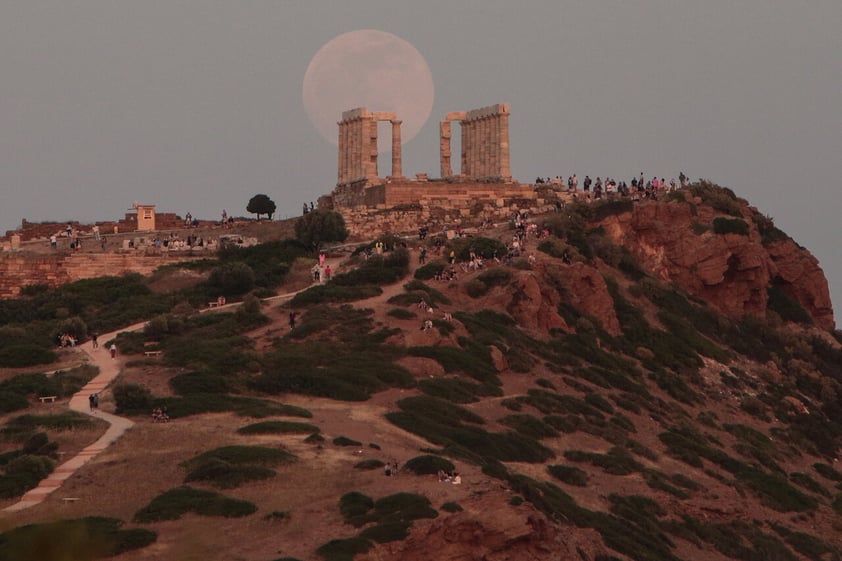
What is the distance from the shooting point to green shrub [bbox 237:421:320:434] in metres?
50.6

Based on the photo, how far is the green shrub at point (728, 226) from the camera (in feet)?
302

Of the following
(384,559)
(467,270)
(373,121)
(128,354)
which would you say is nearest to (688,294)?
(467,270)

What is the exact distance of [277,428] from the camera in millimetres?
50812

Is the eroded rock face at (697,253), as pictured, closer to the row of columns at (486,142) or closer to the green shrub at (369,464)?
the row of columns at (486,142)

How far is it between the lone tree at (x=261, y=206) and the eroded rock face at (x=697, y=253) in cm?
3283

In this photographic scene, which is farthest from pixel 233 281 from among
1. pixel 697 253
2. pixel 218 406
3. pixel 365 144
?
pixel 697 253

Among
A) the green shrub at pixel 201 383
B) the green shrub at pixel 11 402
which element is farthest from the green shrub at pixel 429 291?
the green shrub at pixel 11 402

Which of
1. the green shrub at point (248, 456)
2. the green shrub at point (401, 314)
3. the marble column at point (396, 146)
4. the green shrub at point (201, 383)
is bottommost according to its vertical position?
the green shrub at point (248, 456)

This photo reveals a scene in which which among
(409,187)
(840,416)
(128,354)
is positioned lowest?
(840,416)

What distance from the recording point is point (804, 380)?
281ft

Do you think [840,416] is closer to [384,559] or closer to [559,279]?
[559,279]

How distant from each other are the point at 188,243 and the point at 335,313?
27456 mm

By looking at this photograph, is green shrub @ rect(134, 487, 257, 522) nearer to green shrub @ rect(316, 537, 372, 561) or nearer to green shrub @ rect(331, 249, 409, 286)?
green shrub @ rect(316, 537, 372, 561)

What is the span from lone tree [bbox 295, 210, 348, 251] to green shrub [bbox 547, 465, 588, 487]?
37.7 metres
